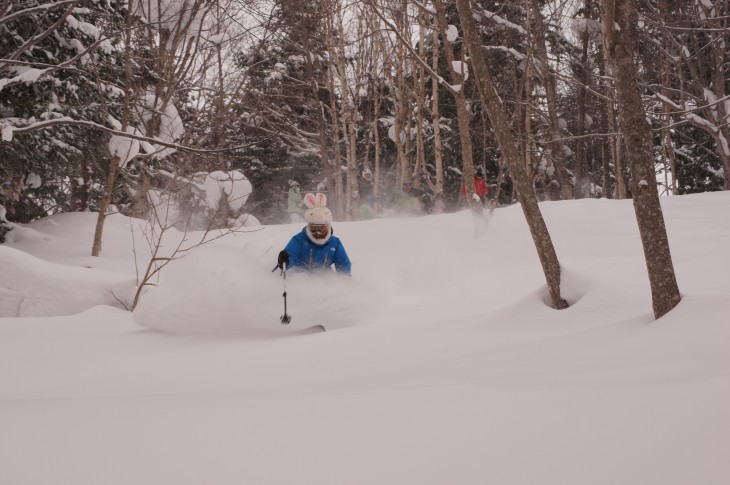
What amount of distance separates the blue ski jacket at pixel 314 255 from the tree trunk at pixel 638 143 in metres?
3.62

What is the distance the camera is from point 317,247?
6.17 meters

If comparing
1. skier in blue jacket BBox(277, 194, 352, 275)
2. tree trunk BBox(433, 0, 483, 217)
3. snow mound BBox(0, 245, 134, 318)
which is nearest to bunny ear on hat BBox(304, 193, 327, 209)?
skier in blue jacket BBox(277, 194, 352, 275)

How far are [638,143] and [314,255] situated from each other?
391 centimetres

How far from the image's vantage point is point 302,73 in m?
19.3

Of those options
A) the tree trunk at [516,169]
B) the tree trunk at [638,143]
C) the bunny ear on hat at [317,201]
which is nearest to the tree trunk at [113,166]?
the bunny ear on hat at [317,201]

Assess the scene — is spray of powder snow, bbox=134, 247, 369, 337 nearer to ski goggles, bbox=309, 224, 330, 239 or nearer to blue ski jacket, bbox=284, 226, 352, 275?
blue ski jacket, bbox=284, 226, 352, 275

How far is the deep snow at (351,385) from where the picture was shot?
4.57 feet

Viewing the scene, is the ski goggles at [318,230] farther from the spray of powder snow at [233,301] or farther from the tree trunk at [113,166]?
the tree trunk at [113,166]

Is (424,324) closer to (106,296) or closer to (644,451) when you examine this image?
(644,451)

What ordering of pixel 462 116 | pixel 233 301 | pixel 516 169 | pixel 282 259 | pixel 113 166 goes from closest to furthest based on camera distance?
pixel 516 169
pixel 233 301
pixel 282 259
pixel 462 116
pixel 113 166

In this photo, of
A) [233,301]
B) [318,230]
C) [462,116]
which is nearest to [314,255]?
[318,230]

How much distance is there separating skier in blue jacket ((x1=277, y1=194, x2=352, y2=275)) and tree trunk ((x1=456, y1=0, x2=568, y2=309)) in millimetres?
2489

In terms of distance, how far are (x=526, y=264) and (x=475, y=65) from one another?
4.78 metres

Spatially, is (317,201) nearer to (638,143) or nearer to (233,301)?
(233,301)
